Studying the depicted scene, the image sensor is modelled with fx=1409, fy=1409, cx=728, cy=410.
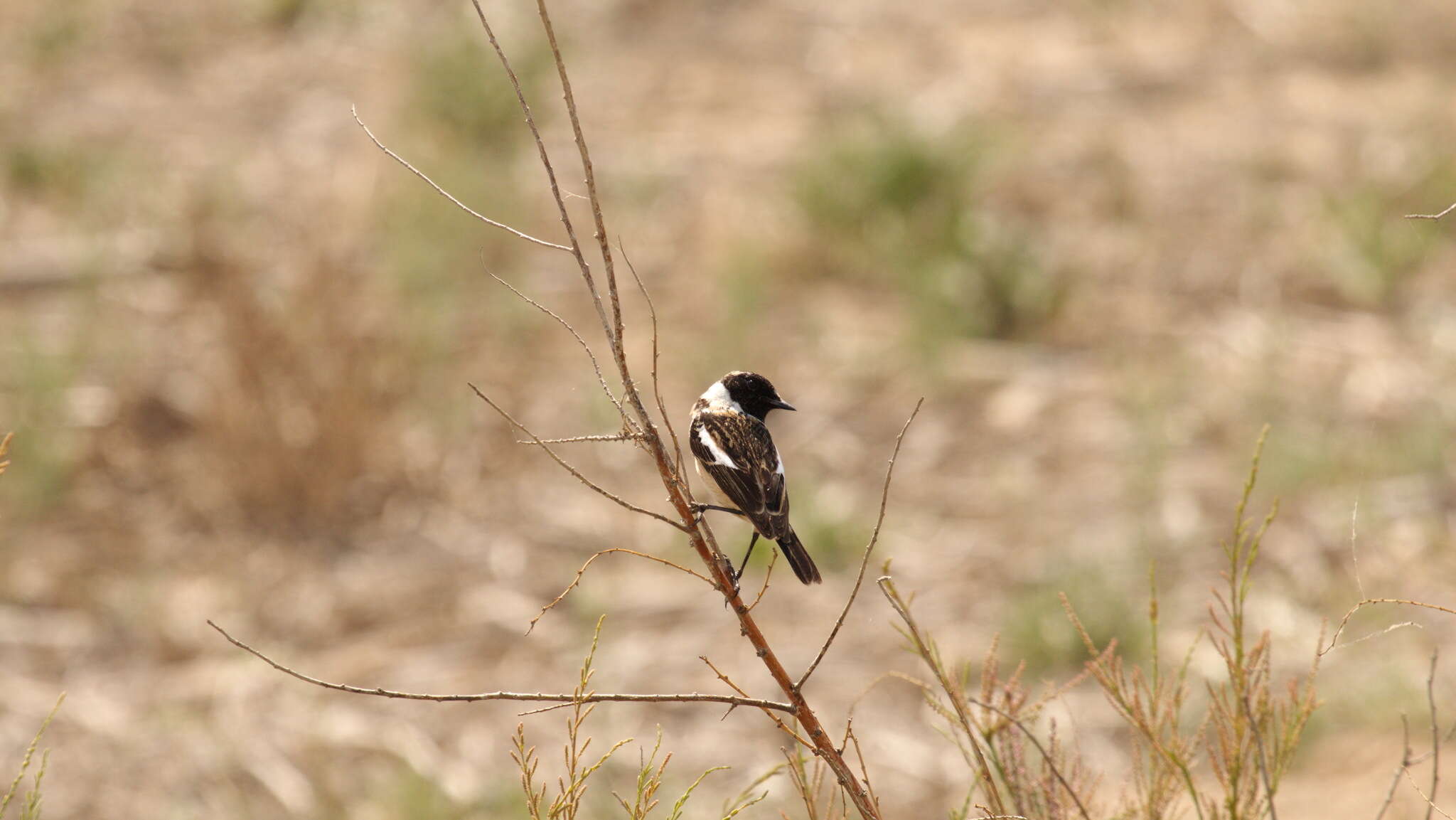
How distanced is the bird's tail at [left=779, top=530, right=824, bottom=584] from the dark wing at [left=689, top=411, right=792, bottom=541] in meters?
0.03

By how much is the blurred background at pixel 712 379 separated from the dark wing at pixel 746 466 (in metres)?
2.14

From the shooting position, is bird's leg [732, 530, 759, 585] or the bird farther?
the bird

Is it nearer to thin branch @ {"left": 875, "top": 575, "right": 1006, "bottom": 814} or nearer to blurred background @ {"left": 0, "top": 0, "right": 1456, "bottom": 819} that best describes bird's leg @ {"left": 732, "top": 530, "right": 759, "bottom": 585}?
thin branch @ {"left": 875, "top": 575, "right": 1006, "bottom": 814}

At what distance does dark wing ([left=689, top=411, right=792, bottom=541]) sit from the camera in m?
3.72

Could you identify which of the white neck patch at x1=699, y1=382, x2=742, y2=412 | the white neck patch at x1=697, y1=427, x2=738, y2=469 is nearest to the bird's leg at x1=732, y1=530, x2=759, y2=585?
the white neck patch at x1=697, y1=427, x2=738, y2=469

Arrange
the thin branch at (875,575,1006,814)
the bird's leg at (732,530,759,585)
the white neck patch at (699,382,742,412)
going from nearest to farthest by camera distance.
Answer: the thin branch at (875,575,1006,814) → the bird's leg at (732,530,759,585) → the white neck patch at (699,382,742,412)

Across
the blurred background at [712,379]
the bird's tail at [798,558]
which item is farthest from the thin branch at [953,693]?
the blurred background at [712,379]

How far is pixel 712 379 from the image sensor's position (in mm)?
8219

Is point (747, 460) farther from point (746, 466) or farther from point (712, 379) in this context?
point (712, 379)

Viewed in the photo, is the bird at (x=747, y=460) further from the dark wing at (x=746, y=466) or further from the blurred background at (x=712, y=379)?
the blurred background at (x=712, y=379)

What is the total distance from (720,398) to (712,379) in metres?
4.10

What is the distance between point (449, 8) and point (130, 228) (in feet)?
14.7

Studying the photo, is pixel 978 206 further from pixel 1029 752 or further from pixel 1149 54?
pixel 1029 752

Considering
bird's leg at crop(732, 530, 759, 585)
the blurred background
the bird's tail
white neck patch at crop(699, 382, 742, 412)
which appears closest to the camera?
bird's leg at crop(732, 530, 759, 585)
